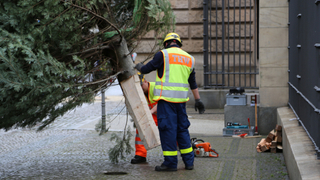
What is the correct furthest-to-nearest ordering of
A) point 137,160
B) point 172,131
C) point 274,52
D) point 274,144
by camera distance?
point 274,52 → point 274,144 → point 137,160 → point 172,131

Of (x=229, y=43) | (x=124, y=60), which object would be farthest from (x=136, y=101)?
(x=229, y=43)

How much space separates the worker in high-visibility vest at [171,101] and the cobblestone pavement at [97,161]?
0.79 ft

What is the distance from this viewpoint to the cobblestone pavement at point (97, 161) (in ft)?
17.4

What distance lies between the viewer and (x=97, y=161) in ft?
20.4

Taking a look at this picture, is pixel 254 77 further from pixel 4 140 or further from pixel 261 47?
pixel 4 140

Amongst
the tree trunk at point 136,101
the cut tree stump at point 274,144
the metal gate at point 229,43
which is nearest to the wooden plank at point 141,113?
the tree trunk at point 136,101

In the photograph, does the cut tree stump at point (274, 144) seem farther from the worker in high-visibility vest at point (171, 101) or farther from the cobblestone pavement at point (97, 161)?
the worker in high-visibility vest at point (171, 101)

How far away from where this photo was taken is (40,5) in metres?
4.48

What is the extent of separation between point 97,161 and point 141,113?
119 cm

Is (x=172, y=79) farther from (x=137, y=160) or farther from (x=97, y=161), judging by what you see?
(x=97, y=161)

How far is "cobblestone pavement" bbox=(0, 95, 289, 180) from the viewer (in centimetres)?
530

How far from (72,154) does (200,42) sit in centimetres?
783

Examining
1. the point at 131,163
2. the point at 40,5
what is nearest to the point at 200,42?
the point at 131,163

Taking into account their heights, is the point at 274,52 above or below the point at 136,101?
above
